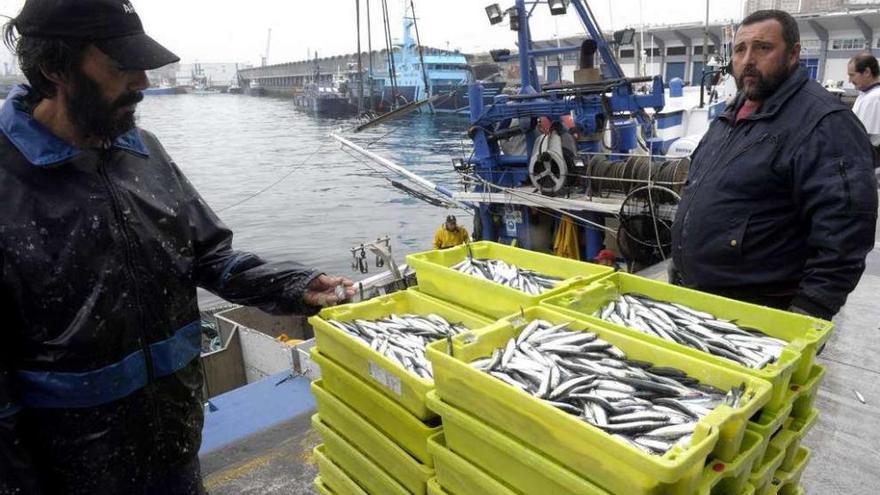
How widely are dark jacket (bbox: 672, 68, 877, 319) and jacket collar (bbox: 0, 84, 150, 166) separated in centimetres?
297

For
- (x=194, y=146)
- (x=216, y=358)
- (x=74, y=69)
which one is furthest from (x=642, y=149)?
(x=194, y=146)

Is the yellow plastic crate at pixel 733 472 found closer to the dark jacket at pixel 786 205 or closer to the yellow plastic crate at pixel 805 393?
the yellow plastic crate at pixel 805 393

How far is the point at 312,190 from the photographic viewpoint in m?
29.3

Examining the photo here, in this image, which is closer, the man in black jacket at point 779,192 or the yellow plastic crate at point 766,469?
the yellow plastic crate at point 766,469

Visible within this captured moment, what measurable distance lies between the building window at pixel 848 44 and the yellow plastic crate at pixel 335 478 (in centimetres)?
5562

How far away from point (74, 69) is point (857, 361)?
551 cm

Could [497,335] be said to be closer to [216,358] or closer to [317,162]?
[216,358]

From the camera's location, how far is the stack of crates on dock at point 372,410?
7.34 ft

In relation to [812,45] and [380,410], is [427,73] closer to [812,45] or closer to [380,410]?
[812,45]

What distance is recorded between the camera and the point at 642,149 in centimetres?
1214

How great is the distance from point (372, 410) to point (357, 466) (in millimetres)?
355

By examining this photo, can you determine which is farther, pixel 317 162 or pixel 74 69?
pixel 317 162

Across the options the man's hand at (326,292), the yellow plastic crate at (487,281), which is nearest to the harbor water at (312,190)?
the yellow plastic crate at (487,281)

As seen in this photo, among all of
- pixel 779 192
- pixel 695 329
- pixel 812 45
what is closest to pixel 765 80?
pixel 779 192
